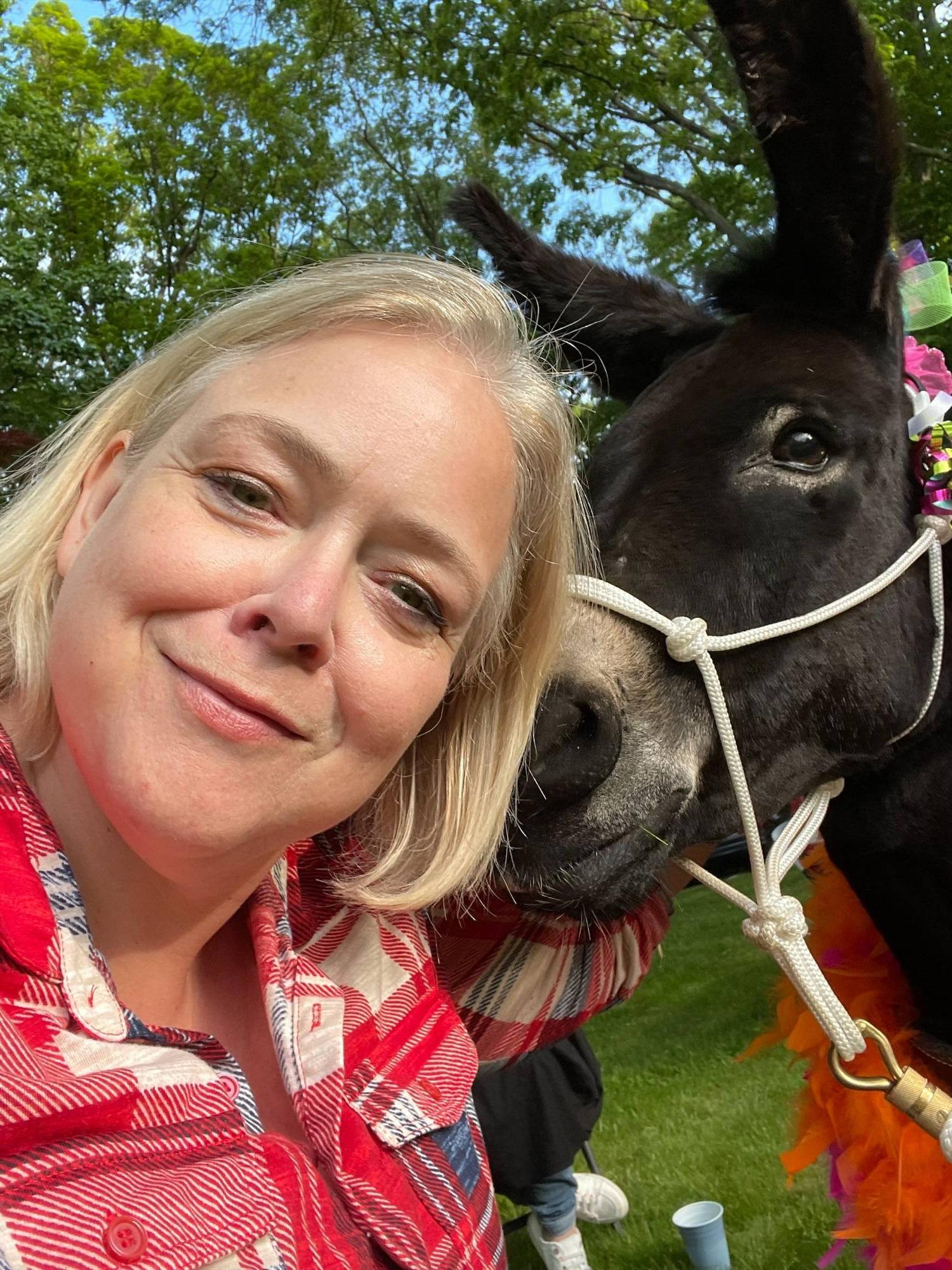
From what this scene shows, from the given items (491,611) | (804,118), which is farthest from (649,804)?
(804,118)

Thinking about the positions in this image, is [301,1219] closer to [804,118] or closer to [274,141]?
[804,118]

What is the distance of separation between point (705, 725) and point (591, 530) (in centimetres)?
38

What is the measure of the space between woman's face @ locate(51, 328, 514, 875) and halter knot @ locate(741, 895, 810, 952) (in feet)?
2.49

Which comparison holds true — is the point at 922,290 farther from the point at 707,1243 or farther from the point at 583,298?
the point at 707,1243

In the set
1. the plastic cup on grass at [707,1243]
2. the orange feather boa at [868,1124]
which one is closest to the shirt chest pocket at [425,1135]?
the orange feather boa at [868,1124]

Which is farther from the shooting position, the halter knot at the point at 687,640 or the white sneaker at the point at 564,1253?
the white sneaker at the point at 564,1253

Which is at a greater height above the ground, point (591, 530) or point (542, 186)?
point (542, 186)

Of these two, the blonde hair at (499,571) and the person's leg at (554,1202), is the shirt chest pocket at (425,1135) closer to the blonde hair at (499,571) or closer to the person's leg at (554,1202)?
the blonde hair at (499,571)

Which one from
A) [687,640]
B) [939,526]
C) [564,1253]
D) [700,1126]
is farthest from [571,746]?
[700,1126]

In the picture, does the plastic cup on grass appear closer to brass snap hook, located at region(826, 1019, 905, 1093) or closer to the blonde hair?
brass snap hook, located at region(826, 1019, 905, 1093)

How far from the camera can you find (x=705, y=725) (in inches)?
63.8

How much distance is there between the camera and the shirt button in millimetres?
812

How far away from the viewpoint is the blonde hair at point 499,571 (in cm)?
120

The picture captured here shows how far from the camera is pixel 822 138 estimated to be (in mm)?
1700
